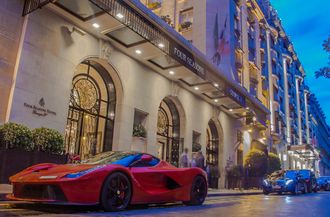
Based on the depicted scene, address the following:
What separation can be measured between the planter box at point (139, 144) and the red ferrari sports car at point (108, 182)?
9079mm

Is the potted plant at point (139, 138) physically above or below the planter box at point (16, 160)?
above

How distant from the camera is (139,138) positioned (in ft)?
54.9

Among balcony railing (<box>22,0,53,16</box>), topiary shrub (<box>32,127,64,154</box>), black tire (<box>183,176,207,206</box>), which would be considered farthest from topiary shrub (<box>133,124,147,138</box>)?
black tire (<box>183,176,207,206</box>)

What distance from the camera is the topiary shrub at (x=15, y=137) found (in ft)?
30.0

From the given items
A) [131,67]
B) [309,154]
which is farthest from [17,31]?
[309,154]

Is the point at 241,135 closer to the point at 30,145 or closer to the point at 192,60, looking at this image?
the point at 192,60

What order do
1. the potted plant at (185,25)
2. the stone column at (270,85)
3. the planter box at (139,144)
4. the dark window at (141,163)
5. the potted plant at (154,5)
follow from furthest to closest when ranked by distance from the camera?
the stone column at (270,85) < the potted plant at (154,5) < the potted plant at (185,25) < the planter box at (139,144) < the dark window at (141,163)

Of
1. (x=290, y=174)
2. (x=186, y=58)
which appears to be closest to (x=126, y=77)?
(x=186, y=58)

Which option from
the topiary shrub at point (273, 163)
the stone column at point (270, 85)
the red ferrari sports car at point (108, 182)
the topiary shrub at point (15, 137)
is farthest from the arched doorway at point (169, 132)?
the stone column at point (270, 85)

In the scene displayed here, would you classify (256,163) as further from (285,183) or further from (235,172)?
(285,183)

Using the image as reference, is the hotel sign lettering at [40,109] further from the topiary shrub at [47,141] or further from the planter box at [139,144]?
the planter box at [139,144]

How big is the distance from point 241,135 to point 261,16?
21807 millimetres

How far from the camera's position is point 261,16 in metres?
43.5

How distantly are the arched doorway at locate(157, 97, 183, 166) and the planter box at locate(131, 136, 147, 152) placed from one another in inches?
120
